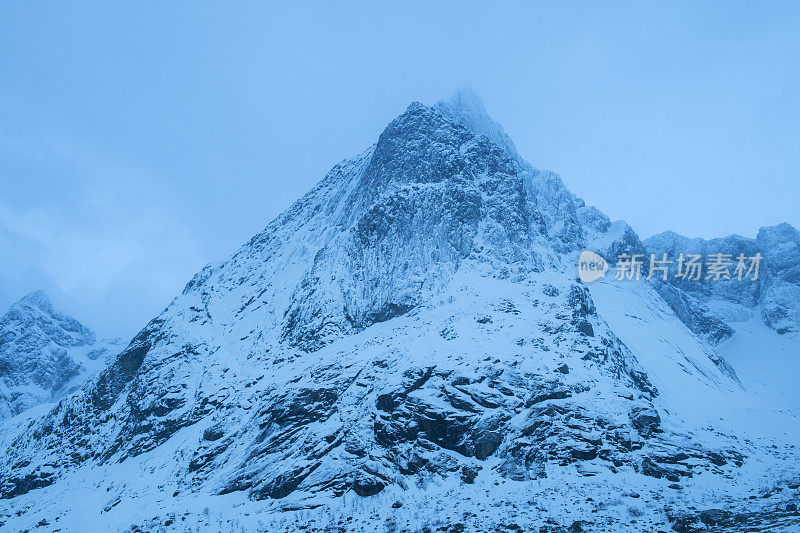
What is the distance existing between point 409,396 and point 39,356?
108 meters

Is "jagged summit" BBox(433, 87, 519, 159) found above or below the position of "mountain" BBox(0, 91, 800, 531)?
above

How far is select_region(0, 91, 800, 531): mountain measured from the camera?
20.1m

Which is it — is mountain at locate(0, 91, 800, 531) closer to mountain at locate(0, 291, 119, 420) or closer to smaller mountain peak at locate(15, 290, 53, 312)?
mountain at locate(0, 291, 119, 420)

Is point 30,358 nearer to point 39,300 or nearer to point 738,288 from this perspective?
point 39,300

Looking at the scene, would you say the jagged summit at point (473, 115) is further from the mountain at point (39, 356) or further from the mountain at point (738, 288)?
the mountain at point (39, 356)

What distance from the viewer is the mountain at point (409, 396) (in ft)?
65.9

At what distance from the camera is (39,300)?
408ft

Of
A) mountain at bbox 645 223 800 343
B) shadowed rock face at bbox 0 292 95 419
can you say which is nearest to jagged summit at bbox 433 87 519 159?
mountain at bbox 645 223 800 343

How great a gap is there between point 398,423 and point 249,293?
32.6 meters

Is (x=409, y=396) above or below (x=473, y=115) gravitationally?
below

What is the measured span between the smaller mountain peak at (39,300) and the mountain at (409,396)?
95.7 metres

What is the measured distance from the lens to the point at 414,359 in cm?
3084

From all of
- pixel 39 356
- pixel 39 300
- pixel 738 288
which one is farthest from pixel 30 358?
pixel 738 288

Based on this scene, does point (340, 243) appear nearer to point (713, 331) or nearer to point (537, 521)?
point (537, 521)
